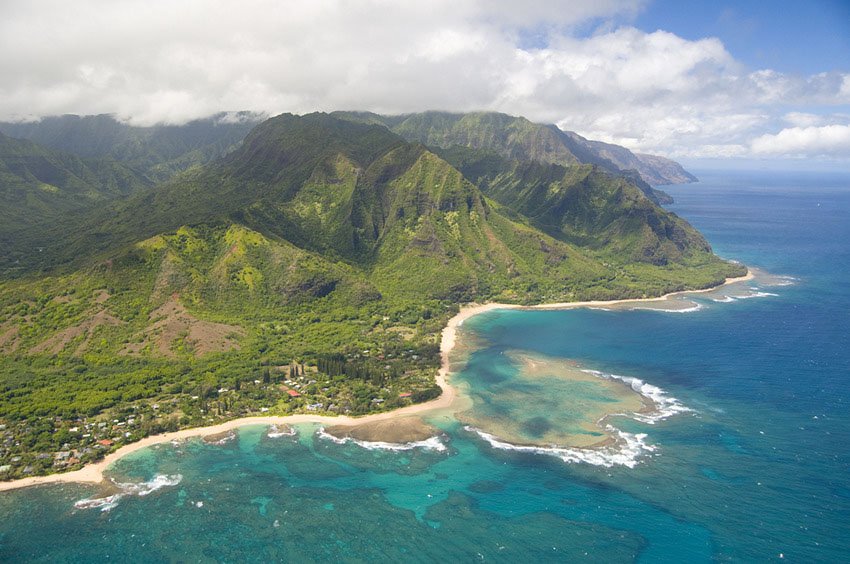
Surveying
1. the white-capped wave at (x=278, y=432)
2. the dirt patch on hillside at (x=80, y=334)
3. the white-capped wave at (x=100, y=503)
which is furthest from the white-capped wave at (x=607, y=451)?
the dirt patch on hillside at (x=80, y=334)

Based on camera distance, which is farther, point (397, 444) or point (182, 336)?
point (182, 336)

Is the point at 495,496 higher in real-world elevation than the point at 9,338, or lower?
lower

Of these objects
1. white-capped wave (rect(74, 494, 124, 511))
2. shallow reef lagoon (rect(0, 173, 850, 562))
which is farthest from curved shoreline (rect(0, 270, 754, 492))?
white-capped wave (rect(74, 494, 124, 511))

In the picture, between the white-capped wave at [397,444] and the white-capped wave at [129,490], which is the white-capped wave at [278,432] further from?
the white-capped wave at [129,490]

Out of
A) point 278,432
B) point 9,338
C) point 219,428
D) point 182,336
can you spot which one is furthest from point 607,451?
point 9,338

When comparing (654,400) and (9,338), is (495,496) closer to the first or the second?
(654,400)

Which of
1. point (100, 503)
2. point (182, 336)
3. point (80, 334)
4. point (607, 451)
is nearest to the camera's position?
point (100, 503)

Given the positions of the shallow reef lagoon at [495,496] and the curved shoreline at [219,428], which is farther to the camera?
the curved shoreline at [219,428]
